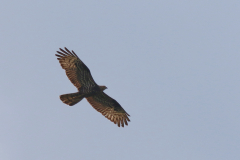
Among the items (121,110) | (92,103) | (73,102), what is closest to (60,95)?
(73,102)

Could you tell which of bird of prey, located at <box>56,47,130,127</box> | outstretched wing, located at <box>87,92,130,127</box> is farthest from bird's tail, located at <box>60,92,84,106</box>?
outstretched wing, located at <box>87,92,130,127</box>

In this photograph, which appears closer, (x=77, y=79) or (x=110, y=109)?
(x=77, y=79)

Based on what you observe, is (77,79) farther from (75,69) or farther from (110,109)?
(110,109)

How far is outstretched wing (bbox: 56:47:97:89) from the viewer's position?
20.0 m

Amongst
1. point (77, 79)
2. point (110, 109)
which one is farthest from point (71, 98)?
point (110, 109)

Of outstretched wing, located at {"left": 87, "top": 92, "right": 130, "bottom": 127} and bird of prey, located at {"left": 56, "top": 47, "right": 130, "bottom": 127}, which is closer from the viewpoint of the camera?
bird of prey, located at {"left": 56, "top": 47, "right": 130, "bottom": 127}

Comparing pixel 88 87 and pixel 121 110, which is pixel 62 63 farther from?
pixel 121 110

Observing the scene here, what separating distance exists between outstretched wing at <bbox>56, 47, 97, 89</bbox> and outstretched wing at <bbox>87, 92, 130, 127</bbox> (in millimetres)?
1407

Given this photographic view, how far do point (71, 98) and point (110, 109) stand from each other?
2639 mm

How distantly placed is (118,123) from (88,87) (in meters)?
2.66

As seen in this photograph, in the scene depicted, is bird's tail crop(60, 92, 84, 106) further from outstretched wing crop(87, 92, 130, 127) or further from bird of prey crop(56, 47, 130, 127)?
outstretched wing crop(87, 92, 130, 127)

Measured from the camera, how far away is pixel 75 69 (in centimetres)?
2012

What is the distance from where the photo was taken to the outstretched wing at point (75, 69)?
20016 millimetres

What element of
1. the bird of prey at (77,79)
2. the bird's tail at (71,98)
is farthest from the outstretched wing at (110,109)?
the bird's tail at (71,98)
